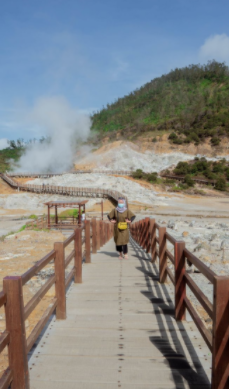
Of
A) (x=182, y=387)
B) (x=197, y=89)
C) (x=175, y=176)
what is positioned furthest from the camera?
(x=197, y=89)

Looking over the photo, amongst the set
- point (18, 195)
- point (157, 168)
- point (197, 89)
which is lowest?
point (18, 195)

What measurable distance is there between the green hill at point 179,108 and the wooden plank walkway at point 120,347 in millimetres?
68208

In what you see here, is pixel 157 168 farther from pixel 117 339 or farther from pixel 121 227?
pixel 117 339

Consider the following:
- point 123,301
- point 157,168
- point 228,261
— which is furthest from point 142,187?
point 123,301

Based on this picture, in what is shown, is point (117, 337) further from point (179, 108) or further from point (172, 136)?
point (179, 108)

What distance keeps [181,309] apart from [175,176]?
55.0 metres

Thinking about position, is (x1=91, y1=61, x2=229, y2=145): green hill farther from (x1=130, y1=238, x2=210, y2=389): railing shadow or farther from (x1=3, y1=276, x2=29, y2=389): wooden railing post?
(x1=3, y1=276, x2=29, y2=389): wooden railing post

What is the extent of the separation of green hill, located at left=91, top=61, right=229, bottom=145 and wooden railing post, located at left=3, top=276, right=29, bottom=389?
70258 mm

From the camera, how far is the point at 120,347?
323 cm

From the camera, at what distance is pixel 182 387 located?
2.58m

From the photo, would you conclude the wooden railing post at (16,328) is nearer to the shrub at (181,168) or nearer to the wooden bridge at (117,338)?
the wooden bridge at (117,338)

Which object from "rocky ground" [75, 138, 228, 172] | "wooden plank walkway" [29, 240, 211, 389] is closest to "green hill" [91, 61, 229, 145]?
"rocky ground" [75, 138, 228, 172]

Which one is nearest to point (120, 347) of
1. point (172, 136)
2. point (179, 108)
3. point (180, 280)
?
point (180, 280)

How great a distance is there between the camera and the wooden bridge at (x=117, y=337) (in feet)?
7.84
